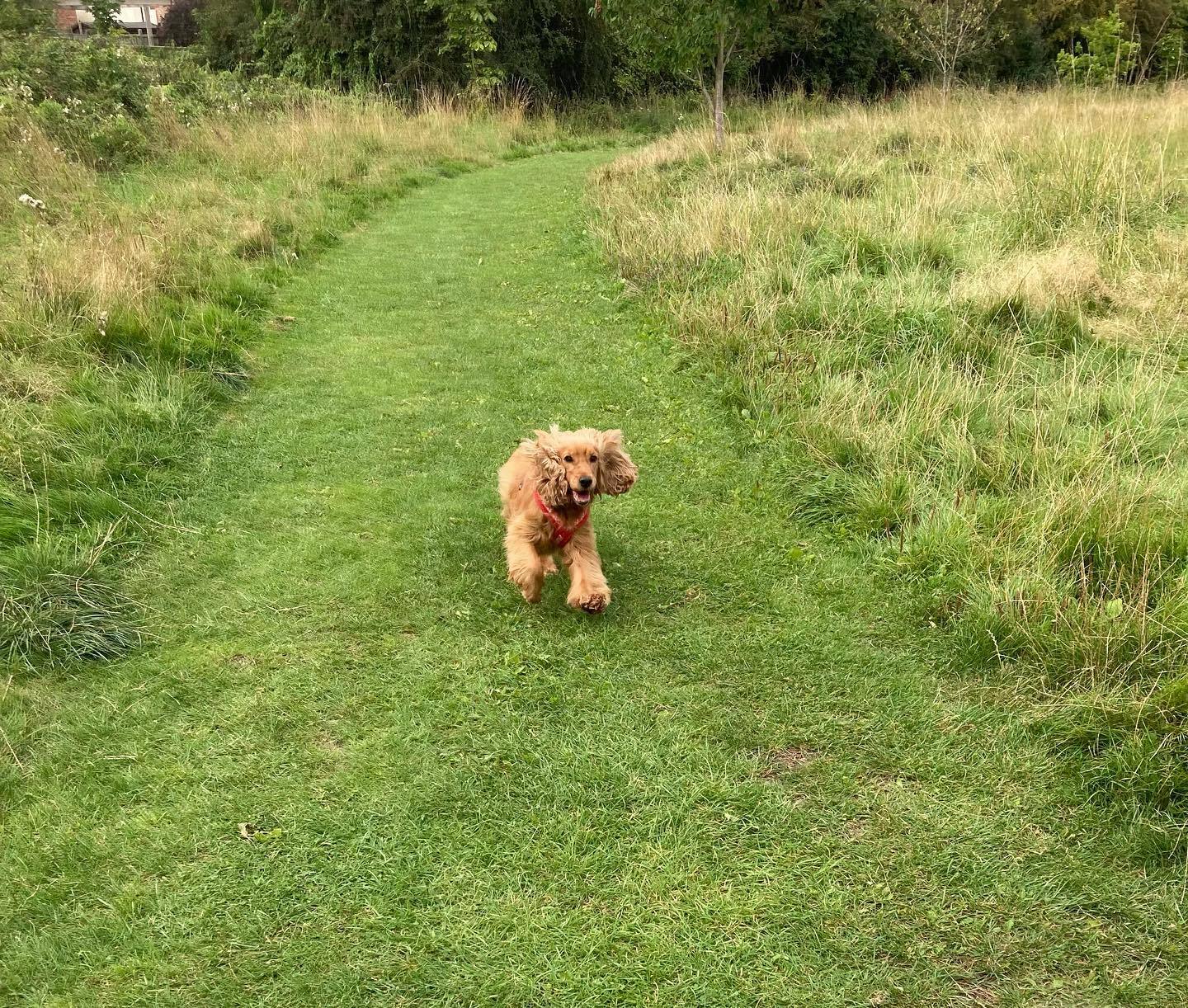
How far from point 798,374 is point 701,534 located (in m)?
1.82

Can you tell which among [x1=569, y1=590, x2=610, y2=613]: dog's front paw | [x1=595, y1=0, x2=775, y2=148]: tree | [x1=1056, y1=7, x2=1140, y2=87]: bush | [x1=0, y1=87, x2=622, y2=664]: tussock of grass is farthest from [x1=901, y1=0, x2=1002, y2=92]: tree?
[x1=569, y1=590, x2=610, y2=613]: dog's front paw

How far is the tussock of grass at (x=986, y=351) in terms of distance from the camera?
3604 millimetres

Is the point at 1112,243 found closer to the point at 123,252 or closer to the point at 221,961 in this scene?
the point at 221,961

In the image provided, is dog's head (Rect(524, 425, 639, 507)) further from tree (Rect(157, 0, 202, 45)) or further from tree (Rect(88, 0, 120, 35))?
tree (Rect(157, 0, 202, 45))

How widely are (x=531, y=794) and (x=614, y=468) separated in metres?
1.84

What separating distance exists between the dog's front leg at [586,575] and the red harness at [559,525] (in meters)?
0.03

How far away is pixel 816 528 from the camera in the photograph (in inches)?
186

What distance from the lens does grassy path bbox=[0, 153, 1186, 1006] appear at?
240cm

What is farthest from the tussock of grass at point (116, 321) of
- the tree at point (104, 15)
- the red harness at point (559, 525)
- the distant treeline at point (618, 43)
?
the distant treeline at point (618, 43)

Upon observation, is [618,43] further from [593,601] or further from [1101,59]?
[593,601]

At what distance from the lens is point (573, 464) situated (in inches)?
154

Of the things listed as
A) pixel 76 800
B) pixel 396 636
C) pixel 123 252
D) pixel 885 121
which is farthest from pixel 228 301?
pixel 885 121

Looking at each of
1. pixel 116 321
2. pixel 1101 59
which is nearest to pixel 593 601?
pixel 116 321

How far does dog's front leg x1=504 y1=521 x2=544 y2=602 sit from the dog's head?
24 centimetres
